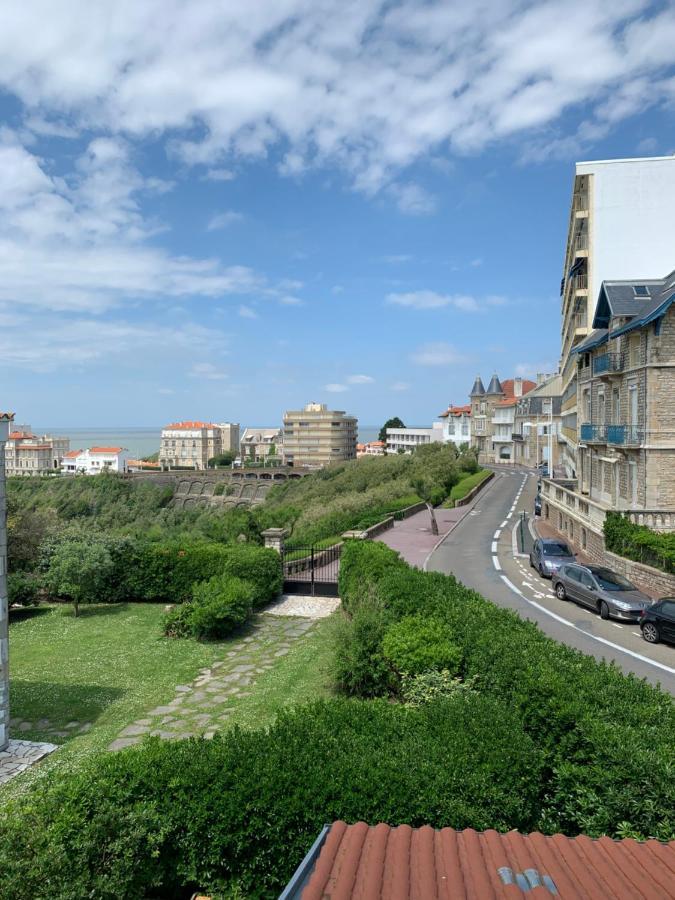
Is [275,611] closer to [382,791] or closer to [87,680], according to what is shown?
[87,680]

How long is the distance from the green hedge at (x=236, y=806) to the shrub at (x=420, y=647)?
9.56 feet

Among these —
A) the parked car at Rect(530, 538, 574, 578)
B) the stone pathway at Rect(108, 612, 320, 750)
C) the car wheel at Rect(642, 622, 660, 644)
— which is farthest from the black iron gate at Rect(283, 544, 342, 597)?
the car wheel at Rect(642, 622, 660, 644)

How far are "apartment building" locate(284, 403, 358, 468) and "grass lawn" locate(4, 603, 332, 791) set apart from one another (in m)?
139

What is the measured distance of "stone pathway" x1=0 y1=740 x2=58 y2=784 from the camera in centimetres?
793

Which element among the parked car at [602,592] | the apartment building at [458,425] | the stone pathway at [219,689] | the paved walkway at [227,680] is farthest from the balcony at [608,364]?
the apartment building at [458,425]

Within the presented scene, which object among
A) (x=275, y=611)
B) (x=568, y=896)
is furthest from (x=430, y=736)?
(x=275, y=611)

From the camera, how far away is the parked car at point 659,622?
45.7 ft

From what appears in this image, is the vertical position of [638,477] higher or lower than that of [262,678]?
higher

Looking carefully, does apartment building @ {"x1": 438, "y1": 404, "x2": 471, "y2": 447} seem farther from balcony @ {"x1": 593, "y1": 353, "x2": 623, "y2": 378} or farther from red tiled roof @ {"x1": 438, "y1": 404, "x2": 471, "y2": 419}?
balcony @ {"x1": 593, "y1": 353, "x2": 623, "y2": 378}

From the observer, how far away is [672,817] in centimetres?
495

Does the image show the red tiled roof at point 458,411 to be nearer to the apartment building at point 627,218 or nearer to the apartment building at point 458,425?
the apartment building at point 458,425

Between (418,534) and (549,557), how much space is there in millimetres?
9618

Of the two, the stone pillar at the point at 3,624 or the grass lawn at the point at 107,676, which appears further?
the grass lawn at the point at 107,676

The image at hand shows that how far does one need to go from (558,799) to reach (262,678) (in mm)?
6989
